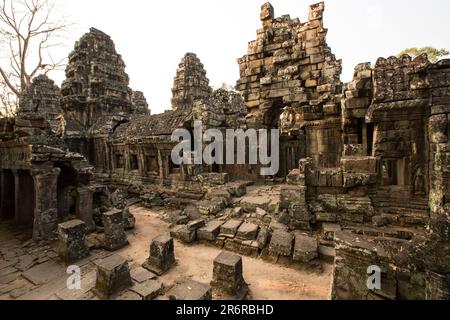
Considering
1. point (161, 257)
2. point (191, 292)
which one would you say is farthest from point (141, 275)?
point (191, 292)

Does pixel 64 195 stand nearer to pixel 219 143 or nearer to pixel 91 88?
pixel 219 143

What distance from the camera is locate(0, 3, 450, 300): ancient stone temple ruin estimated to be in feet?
9.36

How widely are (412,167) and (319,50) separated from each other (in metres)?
6.48

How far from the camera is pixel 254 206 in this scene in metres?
6.44

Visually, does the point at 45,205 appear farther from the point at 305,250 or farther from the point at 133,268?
the point at 305,250

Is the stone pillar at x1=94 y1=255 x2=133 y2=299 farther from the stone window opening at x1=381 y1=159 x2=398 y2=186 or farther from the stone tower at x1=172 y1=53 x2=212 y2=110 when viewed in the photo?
the stone tower at x1=172 y1=53 x2=212 y2=110

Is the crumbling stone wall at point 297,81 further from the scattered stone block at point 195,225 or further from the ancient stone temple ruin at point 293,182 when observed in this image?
the scattered stone block at point 195,225

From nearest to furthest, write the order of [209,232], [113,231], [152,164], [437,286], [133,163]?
[437,286], [209,232], [113,231], [152,164], [133,163]

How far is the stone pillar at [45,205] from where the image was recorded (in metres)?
5.48

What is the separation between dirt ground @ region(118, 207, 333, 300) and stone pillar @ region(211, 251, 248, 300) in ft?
0.79

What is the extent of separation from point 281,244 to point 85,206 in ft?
18.9

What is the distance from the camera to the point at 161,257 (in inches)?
169

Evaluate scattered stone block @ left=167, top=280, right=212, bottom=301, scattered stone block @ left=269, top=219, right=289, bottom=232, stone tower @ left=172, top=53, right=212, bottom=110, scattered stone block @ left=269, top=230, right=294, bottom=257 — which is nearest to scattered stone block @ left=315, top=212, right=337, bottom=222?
scattered stone block @ left=269, top=219, right=289, bottom=232

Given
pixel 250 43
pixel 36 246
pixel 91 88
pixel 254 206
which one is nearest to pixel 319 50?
pixel 250 43
